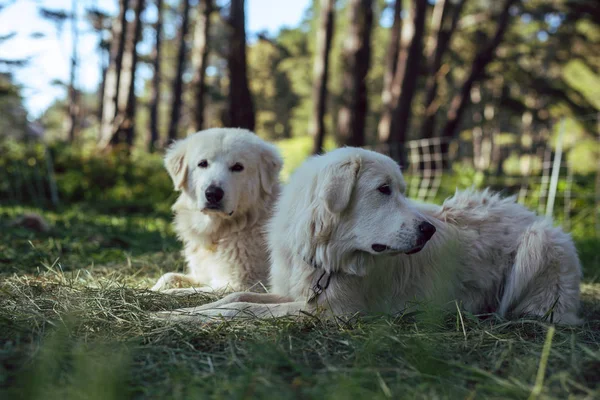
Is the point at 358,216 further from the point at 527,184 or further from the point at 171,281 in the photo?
the point at 527,184

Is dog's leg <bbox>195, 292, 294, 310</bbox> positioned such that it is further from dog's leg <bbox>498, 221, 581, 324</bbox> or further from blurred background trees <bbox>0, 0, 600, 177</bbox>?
blurred background trees <bbox>0, 0, 600, 177</bbox>

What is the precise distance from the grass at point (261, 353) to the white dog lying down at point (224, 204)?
2.20 ft

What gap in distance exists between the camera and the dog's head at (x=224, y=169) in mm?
4441

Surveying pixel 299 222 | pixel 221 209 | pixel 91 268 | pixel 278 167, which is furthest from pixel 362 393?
pixel 91 268

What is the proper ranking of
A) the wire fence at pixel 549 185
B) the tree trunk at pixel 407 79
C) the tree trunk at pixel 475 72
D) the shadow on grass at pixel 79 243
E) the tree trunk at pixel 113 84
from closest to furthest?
the shadow on grass at pixel 79 243
the wire fence at pixel 549 185
the tree trunk at pixel 407 79
the tree trunk at pixel 113 84
the tree trunk at pixel 475 72

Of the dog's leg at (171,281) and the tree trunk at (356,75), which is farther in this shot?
the tree trunk at (356,75)

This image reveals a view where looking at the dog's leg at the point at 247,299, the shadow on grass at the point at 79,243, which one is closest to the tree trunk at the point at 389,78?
the shadow on grass at the point at 79,243

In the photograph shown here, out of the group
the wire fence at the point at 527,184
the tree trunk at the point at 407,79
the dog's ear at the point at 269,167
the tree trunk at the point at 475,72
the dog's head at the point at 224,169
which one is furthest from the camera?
the tree trunk at the point at 475,72

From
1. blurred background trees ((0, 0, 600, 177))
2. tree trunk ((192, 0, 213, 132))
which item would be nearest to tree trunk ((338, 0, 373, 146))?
blurred background trees ((0, 0, 600, 177))

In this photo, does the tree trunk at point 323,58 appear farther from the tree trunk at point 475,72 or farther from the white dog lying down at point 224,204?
the white dog lying down at point 224,204

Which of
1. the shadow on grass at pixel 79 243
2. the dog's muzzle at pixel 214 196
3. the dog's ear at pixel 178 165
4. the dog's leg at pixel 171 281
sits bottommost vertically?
the shadow on grass at pixel 79 243

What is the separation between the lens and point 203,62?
16797 mm

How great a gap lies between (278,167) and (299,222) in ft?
4.88

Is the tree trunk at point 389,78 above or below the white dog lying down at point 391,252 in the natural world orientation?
above
